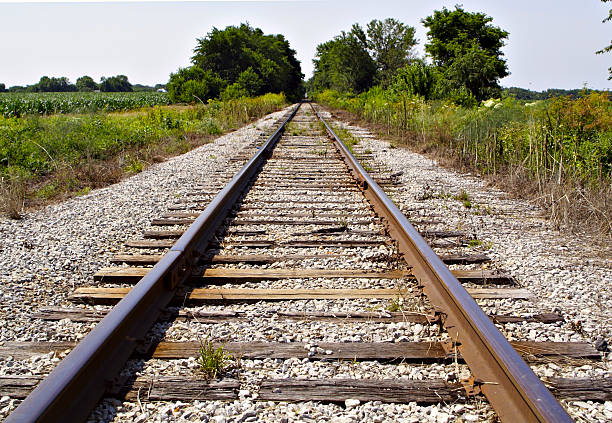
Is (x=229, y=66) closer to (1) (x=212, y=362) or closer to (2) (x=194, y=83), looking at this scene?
(2) (x=194, y=83)

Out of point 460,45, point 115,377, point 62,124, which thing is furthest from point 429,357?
point 460,45

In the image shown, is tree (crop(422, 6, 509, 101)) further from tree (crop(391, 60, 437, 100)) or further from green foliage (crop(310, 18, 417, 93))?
tree (crop(391, 60, 437, 100))

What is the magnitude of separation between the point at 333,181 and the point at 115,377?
4.82 meters

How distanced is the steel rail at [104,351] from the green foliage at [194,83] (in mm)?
40210

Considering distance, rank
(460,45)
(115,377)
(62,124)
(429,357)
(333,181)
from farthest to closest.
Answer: (460,45), (62,124), (333,181), (429,357), (115,377)

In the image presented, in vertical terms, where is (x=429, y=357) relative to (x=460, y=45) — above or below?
below

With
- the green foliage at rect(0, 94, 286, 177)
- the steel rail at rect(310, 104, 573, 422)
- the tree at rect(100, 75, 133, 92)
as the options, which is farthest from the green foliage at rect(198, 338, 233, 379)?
the tree at rect(100, 75, 133, 92)

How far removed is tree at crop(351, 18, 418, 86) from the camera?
146ft

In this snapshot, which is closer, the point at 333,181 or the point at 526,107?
the point at 333,181

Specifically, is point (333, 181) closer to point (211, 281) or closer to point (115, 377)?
point (211, 281)

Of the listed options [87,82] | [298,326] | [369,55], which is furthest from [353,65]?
[87,82]

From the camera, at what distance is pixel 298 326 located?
2508mm

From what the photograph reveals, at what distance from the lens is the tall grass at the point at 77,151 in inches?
251

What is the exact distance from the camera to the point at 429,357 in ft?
7.13
